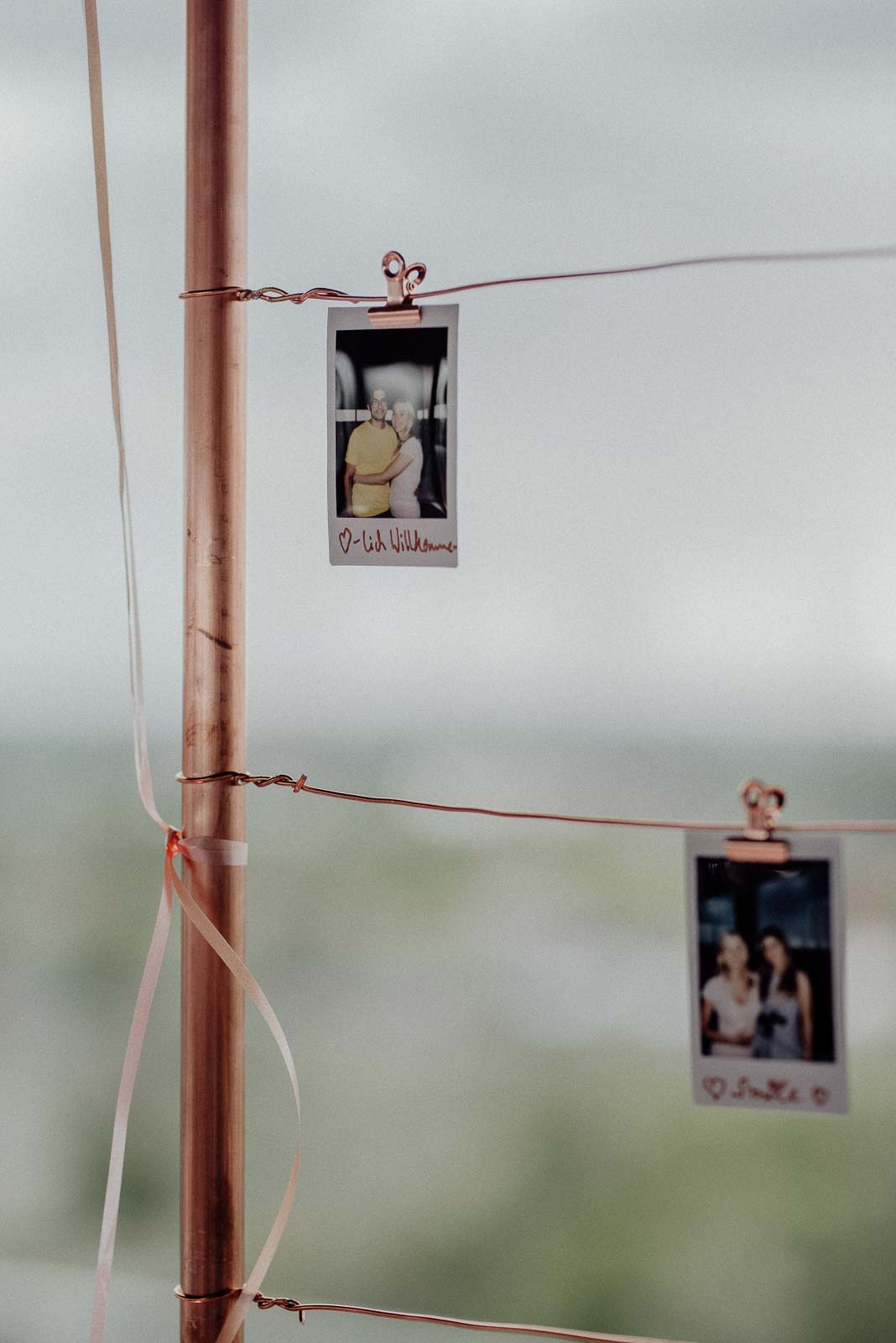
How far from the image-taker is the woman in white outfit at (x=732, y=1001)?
2.03 ft

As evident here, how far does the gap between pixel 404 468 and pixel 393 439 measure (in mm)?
18

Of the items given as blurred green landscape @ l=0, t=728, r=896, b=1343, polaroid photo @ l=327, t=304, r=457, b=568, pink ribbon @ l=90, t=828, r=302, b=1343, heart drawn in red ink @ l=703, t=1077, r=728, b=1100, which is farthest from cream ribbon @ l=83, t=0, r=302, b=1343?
blurred green landscape @ l=0, t=728, r=896, b=1343

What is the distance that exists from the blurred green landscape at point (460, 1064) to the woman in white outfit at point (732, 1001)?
1647 millimetres

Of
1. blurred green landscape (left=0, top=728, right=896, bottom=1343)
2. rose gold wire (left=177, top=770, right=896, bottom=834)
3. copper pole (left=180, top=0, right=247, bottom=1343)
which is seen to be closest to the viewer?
rose gold wire (left=177, top=770, right=896, bottom=834)

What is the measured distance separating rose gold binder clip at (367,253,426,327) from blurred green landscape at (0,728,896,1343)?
72.8 inches

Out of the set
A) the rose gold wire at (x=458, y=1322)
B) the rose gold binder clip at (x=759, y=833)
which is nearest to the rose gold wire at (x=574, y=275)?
the rose gold binder clip at (x=759, y=833)

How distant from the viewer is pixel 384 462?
676 millimetres

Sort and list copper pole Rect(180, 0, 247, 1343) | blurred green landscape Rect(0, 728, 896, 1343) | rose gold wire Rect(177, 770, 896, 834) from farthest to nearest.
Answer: blurred green landscape Rect(0, 728, 896, 1343)
copper pole Rect(180, 0, 247, 1343)
rose gold wire Rect(177, 770, 896, 834)

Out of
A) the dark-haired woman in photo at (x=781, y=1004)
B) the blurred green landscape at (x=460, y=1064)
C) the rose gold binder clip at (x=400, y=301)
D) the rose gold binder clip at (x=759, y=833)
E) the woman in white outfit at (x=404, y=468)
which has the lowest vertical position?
the blurred green landscape at (x=460, y=1064)

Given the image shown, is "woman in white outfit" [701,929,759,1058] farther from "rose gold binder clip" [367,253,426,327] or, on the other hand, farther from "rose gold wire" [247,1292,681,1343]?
"rose gold binder clip" [367,253,426,327]

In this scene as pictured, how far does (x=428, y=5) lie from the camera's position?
2.21m

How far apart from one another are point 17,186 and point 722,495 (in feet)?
5.37

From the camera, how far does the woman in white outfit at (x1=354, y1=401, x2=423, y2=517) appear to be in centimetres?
67

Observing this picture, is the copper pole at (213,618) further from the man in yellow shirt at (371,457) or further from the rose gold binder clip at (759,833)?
the rose gold binder clip at (759,833)
